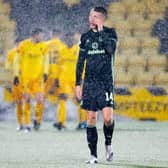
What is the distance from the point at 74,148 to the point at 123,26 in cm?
933

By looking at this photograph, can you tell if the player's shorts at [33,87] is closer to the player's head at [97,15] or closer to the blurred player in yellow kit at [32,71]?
the blurred player in yellow kit at [32,71]

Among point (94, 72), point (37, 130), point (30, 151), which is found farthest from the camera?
point (37, 130)

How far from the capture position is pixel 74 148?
10461 mm

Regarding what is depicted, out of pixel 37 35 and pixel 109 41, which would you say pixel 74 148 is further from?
pixel 37 35

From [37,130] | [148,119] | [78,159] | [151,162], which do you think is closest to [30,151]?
[78,159]

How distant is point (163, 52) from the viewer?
1886cm

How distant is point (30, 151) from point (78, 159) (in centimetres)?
117

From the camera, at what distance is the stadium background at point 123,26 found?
1869 cm

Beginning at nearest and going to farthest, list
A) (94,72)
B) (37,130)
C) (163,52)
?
1. (94,72)
2. (37,130)
3. (163,52)

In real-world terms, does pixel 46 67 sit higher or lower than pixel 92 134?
higher

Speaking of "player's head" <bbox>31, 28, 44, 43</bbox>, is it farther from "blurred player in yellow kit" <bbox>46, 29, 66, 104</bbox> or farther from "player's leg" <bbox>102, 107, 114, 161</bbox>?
"player's leg" <bbox>102, 107, 114, 161</bbox>

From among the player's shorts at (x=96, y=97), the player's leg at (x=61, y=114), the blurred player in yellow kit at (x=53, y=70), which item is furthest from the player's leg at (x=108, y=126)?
the blurred player in yellow kit at (x=53, y=70)

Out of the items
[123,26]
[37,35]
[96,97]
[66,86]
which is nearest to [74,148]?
[96,97]

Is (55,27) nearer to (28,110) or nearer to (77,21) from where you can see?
(77,21)
